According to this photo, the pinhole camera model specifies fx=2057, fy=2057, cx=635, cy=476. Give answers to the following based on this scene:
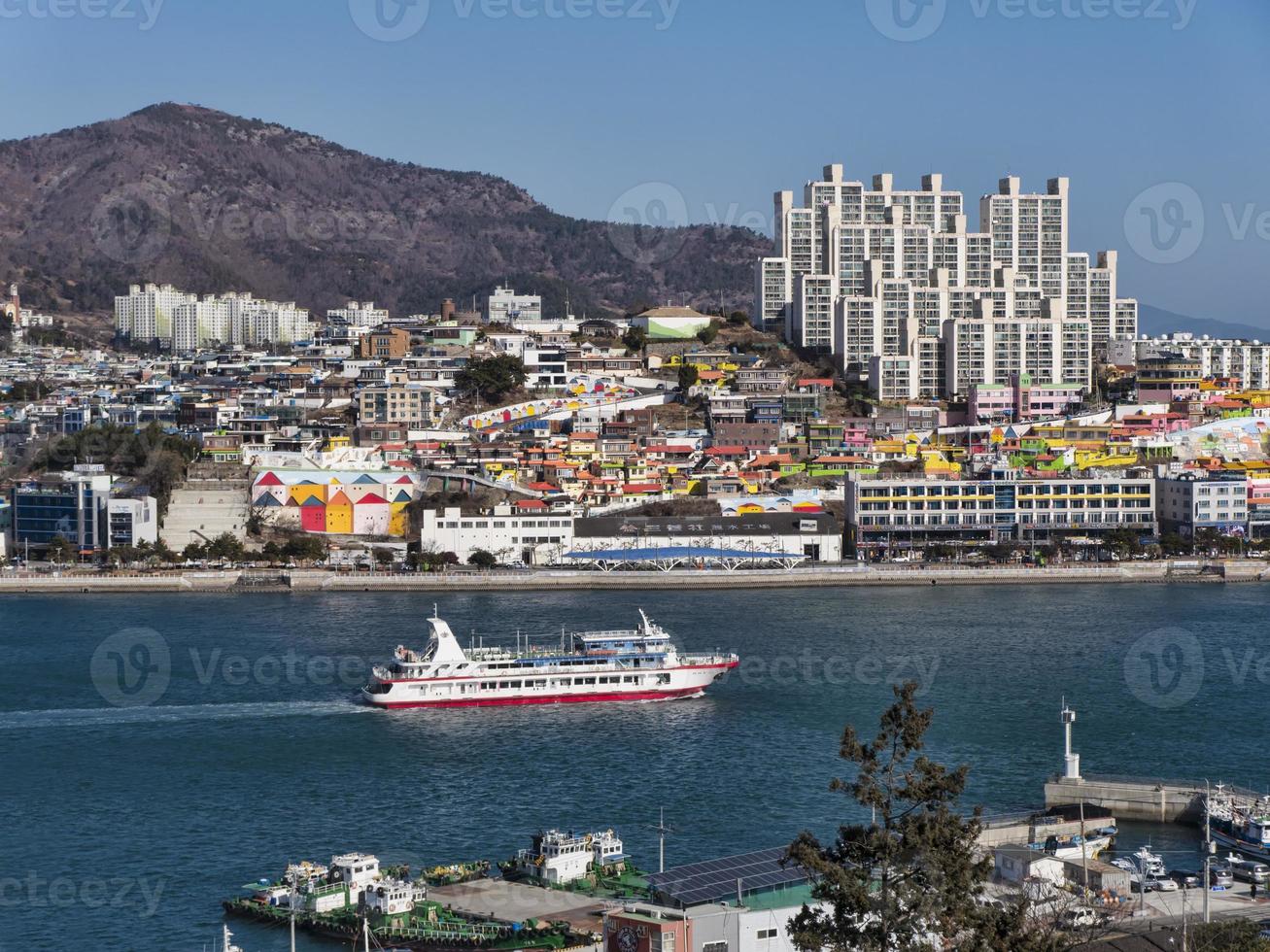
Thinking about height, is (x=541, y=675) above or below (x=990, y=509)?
below

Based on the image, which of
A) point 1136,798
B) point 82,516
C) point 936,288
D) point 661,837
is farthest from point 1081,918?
point 936,288

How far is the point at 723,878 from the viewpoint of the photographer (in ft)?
26.0

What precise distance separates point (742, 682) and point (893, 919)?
8.89 meters

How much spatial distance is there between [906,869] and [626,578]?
15.6 m

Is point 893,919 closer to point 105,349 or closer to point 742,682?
point 742,682

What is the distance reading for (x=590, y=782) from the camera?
11.5m

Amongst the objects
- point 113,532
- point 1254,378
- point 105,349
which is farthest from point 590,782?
point 105,349

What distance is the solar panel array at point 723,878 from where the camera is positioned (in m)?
7.76

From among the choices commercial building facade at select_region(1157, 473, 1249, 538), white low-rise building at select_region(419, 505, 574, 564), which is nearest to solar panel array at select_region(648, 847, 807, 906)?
white low-rise building at select_region(419, 505, 574, 564)

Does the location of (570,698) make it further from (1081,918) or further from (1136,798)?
(1081,918)

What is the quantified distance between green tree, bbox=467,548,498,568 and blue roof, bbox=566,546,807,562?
33.1 inches

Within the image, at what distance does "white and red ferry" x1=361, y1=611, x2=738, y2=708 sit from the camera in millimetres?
14469

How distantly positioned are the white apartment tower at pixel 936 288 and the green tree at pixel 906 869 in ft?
78.6

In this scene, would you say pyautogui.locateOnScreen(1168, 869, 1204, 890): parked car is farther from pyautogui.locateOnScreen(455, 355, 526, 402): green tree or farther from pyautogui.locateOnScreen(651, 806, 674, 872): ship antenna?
pyautogui.locateOnScreen(455, 355, 526, 402): green tree
